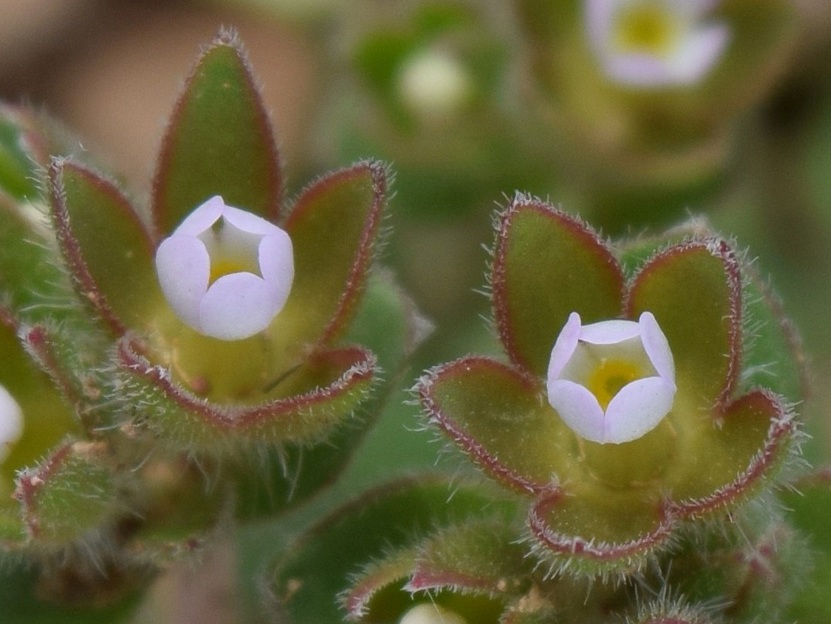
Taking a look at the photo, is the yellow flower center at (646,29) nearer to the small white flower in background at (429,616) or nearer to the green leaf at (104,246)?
the green leaf at (104,246)

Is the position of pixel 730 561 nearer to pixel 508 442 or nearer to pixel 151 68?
pixel 508 442

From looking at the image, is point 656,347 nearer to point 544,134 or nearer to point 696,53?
point 696,53

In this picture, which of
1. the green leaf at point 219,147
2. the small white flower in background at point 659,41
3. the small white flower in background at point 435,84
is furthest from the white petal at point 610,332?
the small white flower in background at point 435,84

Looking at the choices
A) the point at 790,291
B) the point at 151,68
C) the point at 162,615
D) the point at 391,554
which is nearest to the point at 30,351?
the point at 391,554

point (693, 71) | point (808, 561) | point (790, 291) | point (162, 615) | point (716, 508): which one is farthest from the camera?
point (790, 291)

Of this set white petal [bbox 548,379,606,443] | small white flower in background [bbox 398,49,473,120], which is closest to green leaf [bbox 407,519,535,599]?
white petal [bbox 548,379,606,443]

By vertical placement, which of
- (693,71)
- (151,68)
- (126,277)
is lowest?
(126,277)
